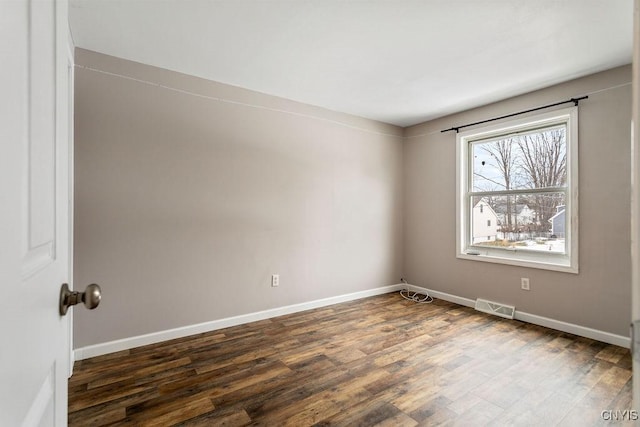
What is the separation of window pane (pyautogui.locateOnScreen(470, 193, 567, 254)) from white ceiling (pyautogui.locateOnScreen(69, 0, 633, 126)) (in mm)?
1216

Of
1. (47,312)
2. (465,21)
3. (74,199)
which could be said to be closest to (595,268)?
(465,21)

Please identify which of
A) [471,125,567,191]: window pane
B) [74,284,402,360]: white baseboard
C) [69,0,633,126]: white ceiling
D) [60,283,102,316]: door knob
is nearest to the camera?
[60,283,102,316]: door knob

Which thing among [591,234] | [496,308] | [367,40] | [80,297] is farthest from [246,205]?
[591,234]

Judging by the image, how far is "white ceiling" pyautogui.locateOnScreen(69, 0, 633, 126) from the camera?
76.8 inches

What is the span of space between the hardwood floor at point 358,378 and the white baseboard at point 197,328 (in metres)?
0.07

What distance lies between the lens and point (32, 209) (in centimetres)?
50

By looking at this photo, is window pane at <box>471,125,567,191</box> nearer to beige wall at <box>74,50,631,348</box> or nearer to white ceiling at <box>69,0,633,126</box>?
beige wall at <box>74,50,631,348</box>

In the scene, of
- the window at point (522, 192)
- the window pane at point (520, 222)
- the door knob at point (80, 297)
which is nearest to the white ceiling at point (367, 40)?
the window at point (522, 192)

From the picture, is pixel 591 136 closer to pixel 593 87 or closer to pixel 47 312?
pixel 593 87

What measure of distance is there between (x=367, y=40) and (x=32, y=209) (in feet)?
7.84

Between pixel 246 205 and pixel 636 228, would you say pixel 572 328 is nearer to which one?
pixel 636 228

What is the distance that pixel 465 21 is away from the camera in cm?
207

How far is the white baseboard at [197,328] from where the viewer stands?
2.39 metres

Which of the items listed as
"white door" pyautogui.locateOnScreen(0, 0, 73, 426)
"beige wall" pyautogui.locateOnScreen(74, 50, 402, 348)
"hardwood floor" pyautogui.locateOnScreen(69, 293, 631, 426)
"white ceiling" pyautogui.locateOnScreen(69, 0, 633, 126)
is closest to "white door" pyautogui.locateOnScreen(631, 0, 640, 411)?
"white door" pyautogui.locateOnScreen(0, 0, 73, 426)
